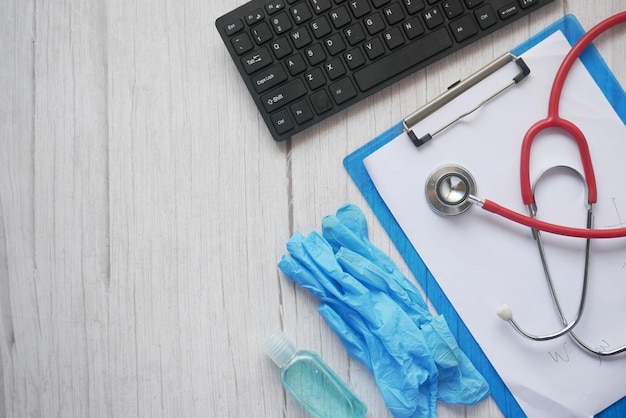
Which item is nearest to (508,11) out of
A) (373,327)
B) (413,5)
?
(413,5)

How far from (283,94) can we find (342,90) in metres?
0.08

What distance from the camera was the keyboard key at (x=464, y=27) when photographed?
2.87ft

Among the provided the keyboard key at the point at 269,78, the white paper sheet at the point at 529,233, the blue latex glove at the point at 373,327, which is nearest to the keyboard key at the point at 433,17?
the white paper sheet at the point at 529,233

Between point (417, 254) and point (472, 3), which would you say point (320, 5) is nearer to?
point (472, 3)

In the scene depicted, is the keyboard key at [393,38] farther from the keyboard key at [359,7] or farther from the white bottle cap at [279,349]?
the white bottle cap at [279,349]

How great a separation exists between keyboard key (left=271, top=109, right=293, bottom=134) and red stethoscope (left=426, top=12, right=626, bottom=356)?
0.67 feet

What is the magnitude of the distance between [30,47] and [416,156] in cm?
56

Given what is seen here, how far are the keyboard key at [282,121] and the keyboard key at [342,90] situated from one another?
67 mm

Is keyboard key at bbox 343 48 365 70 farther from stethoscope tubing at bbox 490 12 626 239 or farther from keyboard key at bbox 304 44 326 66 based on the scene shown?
stethoscope tubing at bbox 490 12 626 239

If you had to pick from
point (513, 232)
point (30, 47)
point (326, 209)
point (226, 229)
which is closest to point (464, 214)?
point (513, 232)

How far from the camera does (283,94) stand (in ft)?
2.87

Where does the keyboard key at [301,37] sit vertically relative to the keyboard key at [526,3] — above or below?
above

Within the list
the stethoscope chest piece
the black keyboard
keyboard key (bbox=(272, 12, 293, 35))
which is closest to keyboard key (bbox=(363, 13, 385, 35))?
the black keyboard

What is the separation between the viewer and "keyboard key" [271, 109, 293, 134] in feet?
2.87
